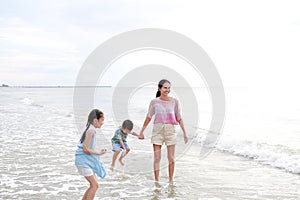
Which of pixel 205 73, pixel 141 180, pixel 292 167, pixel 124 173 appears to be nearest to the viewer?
pixel 141 180

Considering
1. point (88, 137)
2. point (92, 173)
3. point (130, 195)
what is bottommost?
point (130, 195)

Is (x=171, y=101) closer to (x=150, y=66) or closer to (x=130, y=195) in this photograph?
(x=130, y=195)

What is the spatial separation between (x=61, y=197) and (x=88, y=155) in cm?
150

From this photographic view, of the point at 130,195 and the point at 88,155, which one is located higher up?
the point at 88,155

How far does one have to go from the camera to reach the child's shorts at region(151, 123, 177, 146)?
6.27 meters

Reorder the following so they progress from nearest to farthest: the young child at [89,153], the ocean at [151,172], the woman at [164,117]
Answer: the young child at [89,153] → the ocean at [151,172] → the woman at [164,117]

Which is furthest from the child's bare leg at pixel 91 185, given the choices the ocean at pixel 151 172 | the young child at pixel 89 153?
the ocean at pixel 151 172

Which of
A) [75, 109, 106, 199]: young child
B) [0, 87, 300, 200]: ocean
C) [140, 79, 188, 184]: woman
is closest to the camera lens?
[75, 109, 106, 199]: young child

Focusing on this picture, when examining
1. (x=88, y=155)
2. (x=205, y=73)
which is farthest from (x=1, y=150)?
(x=205, y=73)

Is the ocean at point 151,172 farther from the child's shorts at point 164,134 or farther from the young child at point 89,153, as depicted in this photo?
the young child at point 89,153

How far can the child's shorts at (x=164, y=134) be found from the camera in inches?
247

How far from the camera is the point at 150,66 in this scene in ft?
41.9

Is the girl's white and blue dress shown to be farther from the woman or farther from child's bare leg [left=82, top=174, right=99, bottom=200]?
the woman

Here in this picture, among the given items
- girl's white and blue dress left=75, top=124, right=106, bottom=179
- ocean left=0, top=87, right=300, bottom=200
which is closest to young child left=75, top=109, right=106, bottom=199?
girl's white and blue dress left=75, top=124, right=106, bottom=179
